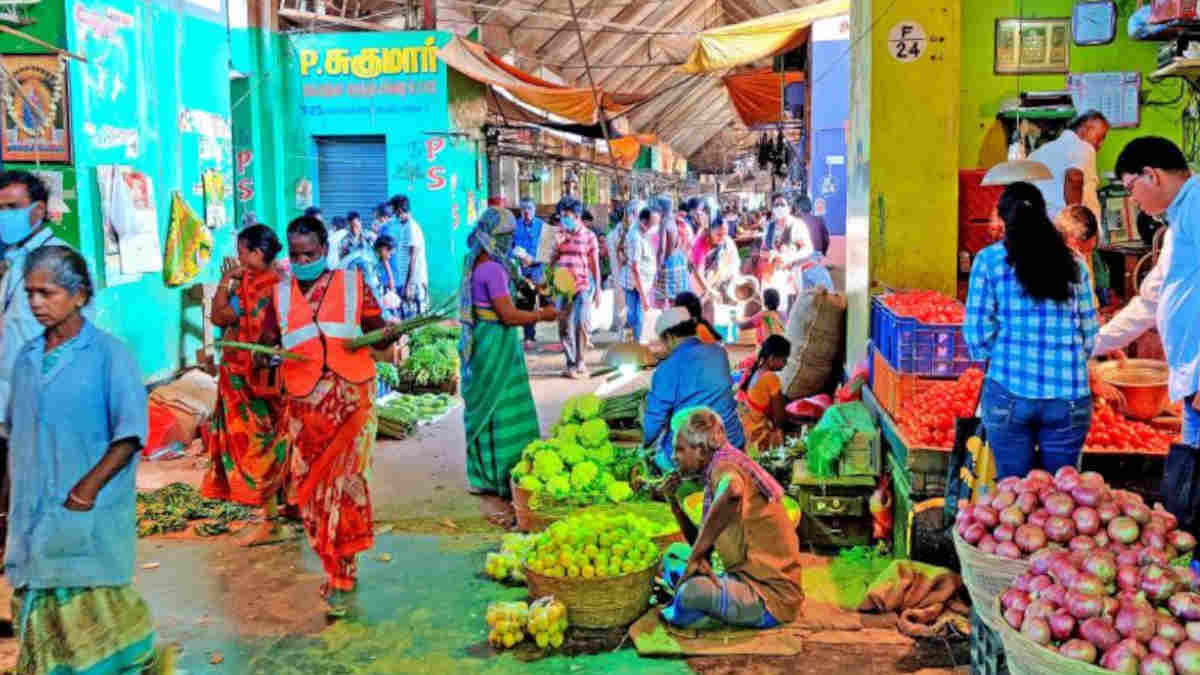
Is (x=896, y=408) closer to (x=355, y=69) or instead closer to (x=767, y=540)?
(x=767, y=540)

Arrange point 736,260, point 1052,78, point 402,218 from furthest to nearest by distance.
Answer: point 736,260 < point 402,218 < point 1052,78

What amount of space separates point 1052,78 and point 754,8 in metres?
18.5

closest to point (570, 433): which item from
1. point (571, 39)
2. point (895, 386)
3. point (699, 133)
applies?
point (895, 386)

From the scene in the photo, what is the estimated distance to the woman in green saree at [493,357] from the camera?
7.20 meters

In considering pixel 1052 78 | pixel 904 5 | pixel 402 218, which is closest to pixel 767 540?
pixel 904 5

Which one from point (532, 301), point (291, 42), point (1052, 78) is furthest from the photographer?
point (291, 42)

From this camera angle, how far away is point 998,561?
3.47 metres

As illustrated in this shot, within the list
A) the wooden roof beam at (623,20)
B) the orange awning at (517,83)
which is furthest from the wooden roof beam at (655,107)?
the orange awning at (517,83)

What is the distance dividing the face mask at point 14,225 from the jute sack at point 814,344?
505 cm

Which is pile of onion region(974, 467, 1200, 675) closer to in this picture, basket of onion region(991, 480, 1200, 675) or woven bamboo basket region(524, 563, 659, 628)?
Result: basket of onion region(991, 480, 1200, 675)

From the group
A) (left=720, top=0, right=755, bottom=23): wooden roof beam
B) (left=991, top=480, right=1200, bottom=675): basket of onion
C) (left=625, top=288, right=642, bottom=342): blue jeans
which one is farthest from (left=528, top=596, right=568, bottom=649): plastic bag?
(left=720, top=0, right=755, bottom=23): wooden roof beam

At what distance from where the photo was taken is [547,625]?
4918 millimetres

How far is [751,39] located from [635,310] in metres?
3.46

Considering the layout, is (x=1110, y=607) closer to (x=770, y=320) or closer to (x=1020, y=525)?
(x=1020, y=525)
